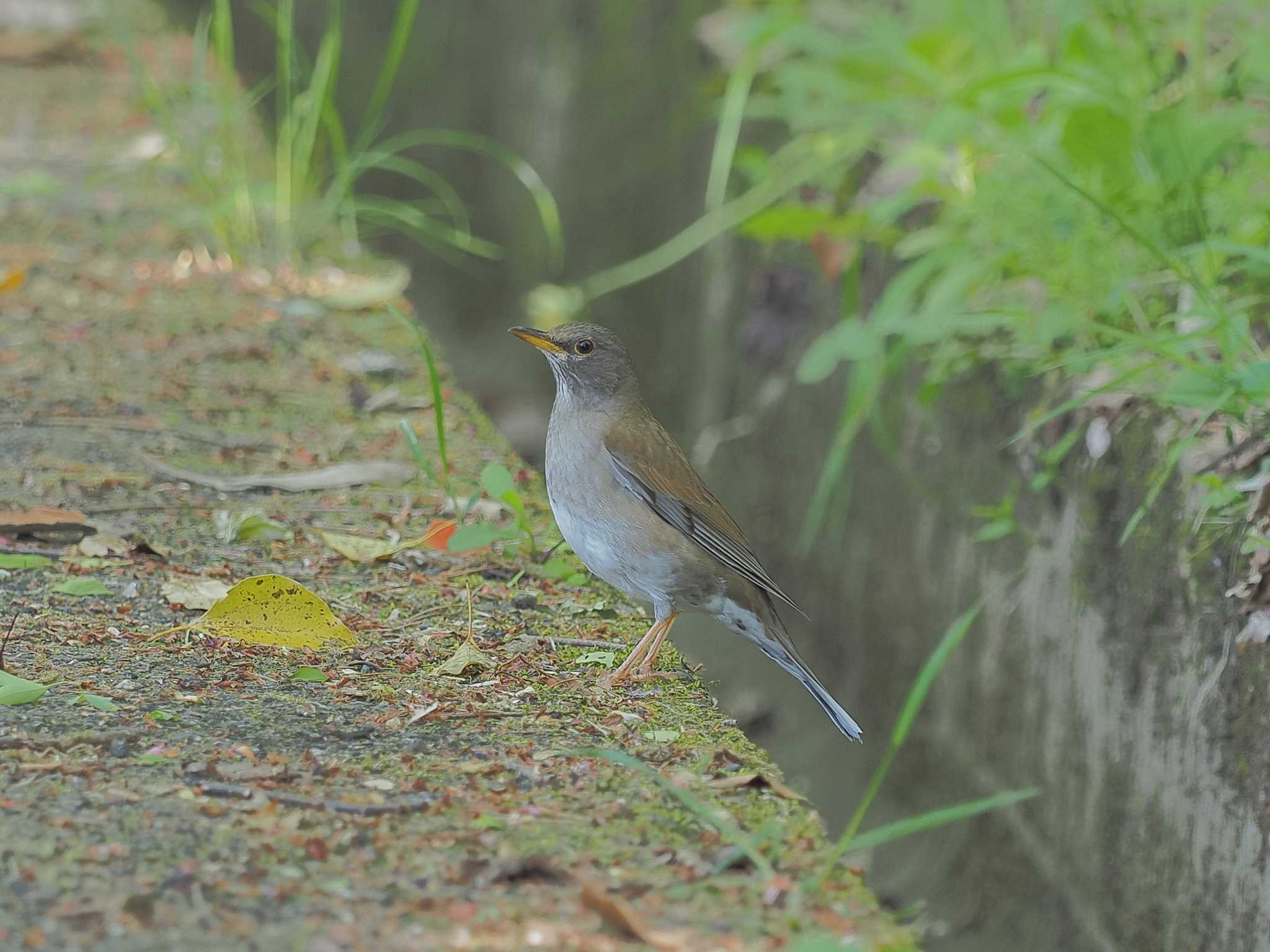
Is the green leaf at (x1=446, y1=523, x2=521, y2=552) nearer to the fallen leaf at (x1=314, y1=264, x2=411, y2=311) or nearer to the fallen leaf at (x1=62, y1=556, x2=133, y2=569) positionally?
the fallen leaf at (x1=62, y1=556, x2=133, y2=569)

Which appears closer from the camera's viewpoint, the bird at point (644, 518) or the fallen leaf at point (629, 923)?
the fallen leaf at point (629, 923)

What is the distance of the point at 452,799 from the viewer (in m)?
2.13

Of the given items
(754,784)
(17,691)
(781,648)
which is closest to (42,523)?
(17,691)

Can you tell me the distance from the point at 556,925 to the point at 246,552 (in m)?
1.68

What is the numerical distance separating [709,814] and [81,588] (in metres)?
1.53

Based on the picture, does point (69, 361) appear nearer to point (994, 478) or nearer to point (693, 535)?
point (693, 535)

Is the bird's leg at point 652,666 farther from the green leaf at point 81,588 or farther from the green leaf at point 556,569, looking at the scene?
the green leaf at point 81,588

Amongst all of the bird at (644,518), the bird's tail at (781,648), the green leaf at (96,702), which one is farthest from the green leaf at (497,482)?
the green leaf at (96,702)

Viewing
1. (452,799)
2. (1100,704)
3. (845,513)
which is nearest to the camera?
(452,799)

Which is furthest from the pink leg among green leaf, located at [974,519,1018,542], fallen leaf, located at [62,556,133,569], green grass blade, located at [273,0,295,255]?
green grass blade, located at [273,0,295,255]

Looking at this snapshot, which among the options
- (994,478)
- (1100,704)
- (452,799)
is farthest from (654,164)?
(452,799)

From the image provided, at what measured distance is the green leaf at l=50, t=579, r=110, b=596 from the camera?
2.90 metres

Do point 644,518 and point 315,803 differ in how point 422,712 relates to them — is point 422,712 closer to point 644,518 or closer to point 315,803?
point 315,803

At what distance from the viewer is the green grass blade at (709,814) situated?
6.29 feet
